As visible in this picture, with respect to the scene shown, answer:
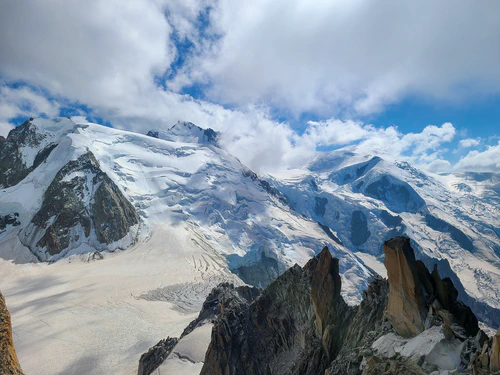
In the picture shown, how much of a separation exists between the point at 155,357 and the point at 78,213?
119 meters

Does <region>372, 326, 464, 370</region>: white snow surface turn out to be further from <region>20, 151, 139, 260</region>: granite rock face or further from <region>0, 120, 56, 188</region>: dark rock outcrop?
<region>0, 120, 56, 188</region>: dark rock outcrop

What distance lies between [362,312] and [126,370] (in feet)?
141

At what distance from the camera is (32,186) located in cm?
16200

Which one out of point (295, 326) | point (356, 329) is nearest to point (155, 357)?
point (295, 326)

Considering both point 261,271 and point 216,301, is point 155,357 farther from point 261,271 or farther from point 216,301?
point 261,271

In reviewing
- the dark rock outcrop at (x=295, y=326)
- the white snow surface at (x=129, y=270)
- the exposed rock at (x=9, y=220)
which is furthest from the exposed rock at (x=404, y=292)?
the exposed rock at (x=9, y=220)

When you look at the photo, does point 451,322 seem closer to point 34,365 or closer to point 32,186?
point 34,365

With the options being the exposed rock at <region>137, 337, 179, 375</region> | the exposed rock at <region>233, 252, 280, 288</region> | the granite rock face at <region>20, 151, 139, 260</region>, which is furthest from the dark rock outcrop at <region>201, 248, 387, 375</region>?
the exposed rock at <region>233, 252, 280, 288</region>

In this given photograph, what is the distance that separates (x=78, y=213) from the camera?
477 ft

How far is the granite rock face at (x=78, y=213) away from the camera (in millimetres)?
134625

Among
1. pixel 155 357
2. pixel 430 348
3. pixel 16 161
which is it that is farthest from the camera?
pixel 16 161

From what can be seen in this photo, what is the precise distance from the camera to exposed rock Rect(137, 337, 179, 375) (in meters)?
42.4

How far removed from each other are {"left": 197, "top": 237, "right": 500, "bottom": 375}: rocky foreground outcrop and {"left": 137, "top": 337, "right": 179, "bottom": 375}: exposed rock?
10956 millimetres

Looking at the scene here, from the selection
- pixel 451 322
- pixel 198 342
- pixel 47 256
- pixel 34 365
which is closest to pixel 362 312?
pixel 451 322
